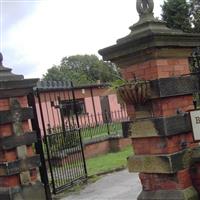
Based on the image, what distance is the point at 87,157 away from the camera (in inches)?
630

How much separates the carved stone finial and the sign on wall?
1.37 metres

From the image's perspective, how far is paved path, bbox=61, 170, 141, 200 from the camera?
8.43 meters

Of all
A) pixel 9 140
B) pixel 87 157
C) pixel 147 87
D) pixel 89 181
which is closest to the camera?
pixel 147 87

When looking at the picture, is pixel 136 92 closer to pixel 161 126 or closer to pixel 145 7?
pixel 161 126

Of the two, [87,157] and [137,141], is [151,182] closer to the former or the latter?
[137,141]

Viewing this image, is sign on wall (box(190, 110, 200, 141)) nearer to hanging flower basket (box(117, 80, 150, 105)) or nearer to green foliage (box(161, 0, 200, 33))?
hanging flower basket (box(117, 80, 150, 105))

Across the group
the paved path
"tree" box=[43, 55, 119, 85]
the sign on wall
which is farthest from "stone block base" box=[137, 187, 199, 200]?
"tree" box=[43, 55, 119, 85]

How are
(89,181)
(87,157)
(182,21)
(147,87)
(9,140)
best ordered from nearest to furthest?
1. (147,87)
2. (9,140)
3. (89,181)
4. (87,157)
5. (182,21)

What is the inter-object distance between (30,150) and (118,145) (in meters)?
9.05

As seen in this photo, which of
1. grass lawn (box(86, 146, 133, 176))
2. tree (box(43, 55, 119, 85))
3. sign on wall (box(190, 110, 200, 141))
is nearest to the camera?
sign on wall (box(190, 110, 200, 141))

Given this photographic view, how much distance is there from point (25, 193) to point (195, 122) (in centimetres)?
361

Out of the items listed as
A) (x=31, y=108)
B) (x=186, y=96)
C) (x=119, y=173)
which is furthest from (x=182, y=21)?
(x=186, y=96)

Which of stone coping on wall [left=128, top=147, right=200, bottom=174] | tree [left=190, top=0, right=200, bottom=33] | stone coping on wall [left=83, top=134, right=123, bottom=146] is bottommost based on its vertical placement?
stone coping on wall [left=83, top=134, right=123, bottom=146]

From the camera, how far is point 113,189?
30.2ft
